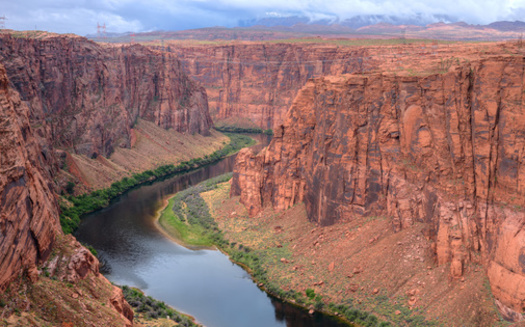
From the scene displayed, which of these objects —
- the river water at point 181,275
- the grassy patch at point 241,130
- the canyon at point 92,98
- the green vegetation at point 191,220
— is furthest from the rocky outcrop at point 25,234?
the grassy patch at point 241,130

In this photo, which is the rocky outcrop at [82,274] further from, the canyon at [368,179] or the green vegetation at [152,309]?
the green vegetation at [152,309]

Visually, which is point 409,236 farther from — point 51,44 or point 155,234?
point 51,44

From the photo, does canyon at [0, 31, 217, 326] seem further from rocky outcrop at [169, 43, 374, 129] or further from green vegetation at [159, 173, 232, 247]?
rocky outcrop at [169, 43, 374, 129]

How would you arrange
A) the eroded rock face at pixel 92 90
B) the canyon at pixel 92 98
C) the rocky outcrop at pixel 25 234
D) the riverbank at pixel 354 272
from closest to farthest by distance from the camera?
the rocky outcrop at pixel 25 234
the riverbank at pixel 354 272
the canyon at pixel 92 98
the eroded rock face at pixel 92 90

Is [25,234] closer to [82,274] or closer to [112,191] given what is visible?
[82,274]

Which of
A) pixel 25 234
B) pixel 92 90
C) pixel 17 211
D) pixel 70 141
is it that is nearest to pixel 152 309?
pixel 25 234

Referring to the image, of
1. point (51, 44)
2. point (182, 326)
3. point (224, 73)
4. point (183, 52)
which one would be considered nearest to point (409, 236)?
point (182, 326)
